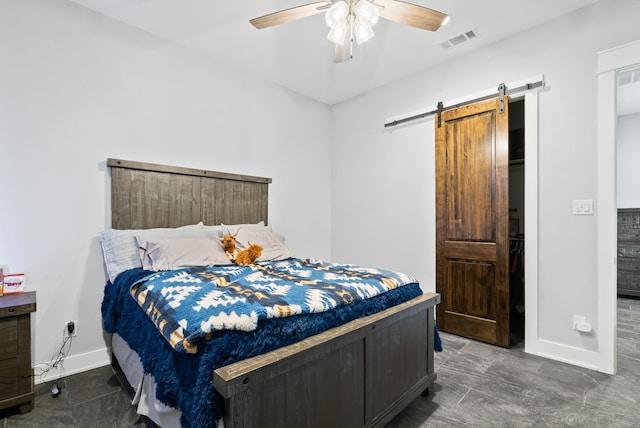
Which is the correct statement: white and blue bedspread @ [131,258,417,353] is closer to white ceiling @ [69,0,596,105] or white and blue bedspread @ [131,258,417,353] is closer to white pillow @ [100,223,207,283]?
white pillow @ [100,223,207,283]

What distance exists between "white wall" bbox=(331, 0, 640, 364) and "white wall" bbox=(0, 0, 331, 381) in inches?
78.8

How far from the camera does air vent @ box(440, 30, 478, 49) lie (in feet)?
8.99

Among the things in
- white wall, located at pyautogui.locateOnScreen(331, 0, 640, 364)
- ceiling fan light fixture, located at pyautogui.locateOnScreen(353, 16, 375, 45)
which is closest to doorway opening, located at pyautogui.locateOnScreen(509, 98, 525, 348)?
white wall, located at pyautogui.locateOnScreen(331, 0, 640, 364)

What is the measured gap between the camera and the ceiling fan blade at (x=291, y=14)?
186 cm

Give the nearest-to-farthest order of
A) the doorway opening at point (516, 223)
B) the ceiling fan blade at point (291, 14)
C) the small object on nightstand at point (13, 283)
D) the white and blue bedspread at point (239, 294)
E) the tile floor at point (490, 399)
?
the white and blue bedspread at point (239, 294), the tile floor at point (490, 399), the ceiling fan blade at point (291, 14), the small object on nightstand at point (13, 283), the doorway opening at point (516, 223)

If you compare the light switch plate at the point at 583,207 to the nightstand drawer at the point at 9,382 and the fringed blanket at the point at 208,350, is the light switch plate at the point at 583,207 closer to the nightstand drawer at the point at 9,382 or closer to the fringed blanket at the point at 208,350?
the fringed blanket at the point at 208,350

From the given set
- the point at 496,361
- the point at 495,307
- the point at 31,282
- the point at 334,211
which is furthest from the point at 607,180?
the point at 31,282

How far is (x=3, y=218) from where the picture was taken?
6.90 ft

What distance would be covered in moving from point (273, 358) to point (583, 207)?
8.45ft

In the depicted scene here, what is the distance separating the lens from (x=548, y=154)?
258cm

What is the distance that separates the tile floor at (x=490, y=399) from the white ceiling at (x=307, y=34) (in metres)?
2.73

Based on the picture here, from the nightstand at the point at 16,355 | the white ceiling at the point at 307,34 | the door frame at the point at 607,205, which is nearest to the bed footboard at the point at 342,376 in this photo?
the door frame at the point at 607,205

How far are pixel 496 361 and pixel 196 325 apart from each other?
2381mm

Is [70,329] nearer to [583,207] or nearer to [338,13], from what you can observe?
[338,13]
